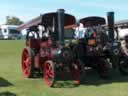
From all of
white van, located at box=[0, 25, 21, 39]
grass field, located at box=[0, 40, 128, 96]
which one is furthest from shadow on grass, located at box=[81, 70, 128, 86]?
white van, located at box=[0, 25, 21, 39]

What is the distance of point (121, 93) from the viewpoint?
33.7ft

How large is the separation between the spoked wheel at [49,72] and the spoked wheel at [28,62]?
150cm

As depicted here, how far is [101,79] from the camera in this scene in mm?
13180

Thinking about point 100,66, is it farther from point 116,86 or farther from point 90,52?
point 116,86

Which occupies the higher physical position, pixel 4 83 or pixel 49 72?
pixel 49 72

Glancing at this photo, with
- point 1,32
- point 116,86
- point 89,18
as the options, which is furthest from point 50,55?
point 1,32

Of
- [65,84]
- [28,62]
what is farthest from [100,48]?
[28,62]

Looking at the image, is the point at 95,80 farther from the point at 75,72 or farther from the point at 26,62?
the point at 26,62

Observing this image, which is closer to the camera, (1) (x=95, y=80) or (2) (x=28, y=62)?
(1) (x=95, y=80)

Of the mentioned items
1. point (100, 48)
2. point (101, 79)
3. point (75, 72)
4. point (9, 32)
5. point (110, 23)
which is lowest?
point (101, 79)

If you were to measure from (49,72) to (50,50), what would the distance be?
2.65 feet

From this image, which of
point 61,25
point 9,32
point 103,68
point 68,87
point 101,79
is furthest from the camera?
point 9,32

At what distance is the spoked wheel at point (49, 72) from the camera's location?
1136 centimetres

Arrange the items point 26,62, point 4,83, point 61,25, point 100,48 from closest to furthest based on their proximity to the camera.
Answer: point 61,25 < point 4,83 < point 100,48 < point 26,62
